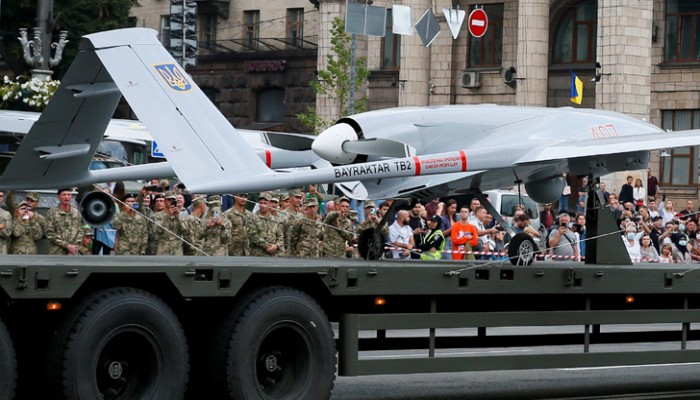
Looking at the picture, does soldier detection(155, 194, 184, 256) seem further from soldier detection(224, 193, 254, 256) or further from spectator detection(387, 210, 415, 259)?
spectator detection(387, 210, 415, 259)

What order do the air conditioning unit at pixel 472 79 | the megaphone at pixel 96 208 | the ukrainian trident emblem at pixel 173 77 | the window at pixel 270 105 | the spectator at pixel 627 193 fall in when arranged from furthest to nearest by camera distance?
the window at pixel 270 105
the air conditioning unit at pixel 472 79
the spectator at pixel 627 193
the megaphone at pixel 96 208
the ukrainian trident emblem at pixel 173 77

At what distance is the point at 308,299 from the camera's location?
1134 cm

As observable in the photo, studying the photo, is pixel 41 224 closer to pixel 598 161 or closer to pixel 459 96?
pixel 598 161

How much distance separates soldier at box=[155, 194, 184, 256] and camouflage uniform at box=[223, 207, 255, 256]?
103 cm

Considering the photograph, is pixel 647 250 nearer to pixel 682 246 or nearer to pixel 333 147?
pixel 682 246

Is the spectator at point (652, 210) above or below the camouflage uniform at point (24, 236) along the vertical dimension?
above

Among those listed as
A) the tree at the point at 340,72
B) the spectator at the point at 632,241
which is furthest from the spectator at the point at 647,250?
the tree at the point at 340,72

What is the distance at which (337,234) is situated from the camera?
22.2 m

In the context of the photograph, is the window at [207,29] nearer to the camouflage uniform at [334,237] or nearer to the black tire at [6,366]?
the camouflage uniform at [334,237]

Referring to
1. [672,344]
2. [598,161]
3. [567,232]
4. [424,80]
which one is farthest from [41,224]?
[424,80]

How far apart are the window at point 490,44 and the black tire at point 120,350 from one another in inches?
1966

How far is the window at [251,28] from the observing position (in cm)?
7006

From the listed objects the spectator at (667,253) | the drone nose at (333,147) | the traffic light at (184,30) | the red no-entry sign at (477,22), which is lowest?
the spectator at (667,253)

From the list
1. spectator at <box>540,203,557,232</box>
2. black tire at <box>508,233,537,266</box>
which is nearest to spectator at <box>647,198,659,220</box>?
spectator at <box>540,203,557,232</box>
